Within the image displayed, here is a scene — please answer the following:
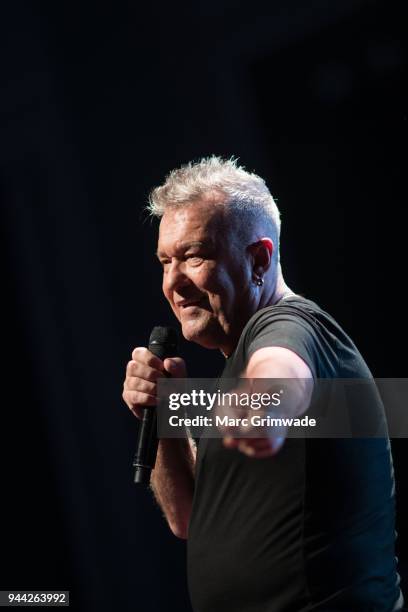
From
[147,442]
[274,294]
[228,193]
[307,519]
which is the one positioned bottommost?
[307,519]

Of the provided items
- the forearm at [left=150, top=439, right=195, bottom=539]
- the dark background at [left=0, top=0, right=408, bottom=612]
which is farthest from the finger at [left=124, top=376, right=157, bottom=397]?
the dark background at [left=0, top=0, right=408, bottom=612]

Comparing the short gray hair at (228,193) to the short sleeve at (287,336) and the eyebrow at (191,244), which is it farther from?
the short sleeve at (287,336)

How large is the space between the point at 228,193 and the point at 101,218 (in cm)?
120

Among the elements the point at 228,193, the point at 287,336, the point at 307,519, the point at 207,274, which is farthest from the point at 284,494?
the point at 228,193

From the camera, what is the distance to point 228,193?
1410 millimetres

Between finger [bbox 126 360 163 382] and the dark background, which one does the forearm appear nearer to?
finger [bbox 126 360 163 382]

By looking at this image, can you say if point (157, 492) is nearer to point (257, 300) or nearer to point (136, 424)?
point (257, 300)

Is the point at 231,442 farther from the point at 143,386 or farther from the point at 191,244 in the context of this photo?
the point at 191,244

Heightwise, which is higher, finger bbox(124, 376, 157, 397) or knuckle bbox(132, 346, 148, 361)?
knuckle bbox(132, 346, 148, 361)

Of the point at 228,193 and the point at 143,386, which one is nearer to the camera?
the point at 143,386

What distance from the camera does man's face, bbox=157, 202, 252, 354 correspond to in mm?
1356

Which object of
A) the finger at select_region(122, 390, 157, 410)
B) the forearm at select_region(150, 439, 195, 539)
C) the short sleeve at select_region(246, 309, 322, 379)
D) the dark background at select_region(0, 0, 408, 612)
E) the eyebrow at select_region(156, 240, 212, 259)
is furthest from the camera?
the dark background at select_region(0, 0, 408, 612)

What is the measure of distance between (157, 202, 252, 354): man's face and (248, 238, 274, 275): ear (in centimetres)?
2

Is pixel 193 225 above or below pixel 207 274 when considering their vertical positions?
above
